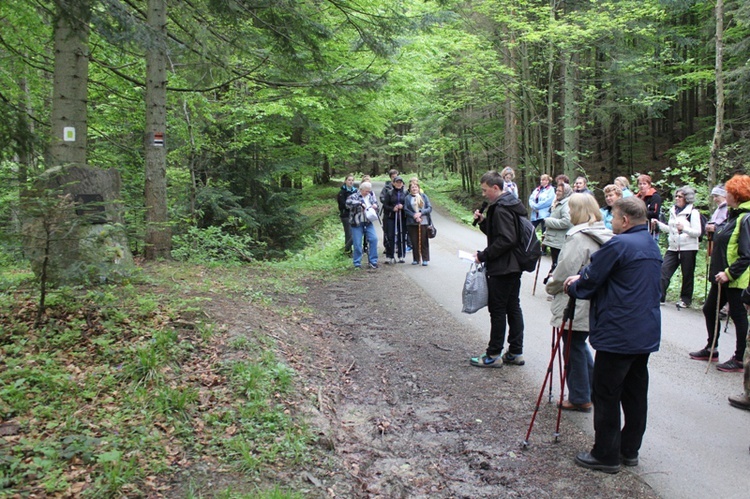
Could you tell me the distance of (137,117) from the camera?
11625mm

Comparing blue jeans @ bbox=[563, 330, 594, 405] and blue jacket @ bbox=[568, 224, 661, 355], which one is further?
blue jeans @ bbox=[563, 330, 594, 405]

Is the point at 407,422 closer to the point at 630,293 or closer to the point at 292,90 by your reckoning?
the point at 630,293

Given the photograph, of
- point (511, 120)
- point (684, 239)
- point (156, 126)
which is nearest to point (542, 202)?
point (684, 239)

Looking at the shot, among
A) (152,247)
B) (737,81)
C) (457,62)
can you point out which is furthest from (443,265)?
(457,62)

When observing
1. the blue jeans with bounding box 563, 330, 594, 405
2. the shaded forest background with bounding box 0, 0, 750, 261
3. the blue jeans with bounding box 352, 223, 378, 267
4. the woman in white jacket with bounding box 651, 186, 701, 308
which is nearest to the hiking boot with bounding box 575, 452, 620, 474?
the blue jeans with bounding box 563, 330, 594, 405

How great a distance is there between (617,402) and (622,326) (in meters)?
0.59

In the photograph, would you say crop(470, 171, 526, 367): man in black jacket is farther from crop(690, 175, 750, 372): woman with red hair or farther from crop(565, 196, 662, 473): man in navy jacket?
crop(690, 175, 750, 372): woman with red hair

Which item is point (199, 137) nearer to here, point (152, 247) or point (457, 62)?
point (152, 247)

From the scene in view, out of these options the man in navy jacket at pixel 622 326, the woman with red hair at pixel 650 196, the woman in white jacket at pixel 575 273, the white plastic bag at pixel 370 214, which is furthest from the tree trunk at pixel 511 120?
the man in navy jacket at pixel 622 326

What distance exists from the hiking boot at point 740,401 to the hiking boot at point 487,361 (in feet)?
7.43

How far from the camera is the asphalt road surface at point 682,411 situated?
3785mm

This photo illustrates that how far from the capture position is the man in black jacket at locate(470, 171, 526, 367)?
5.76 meters

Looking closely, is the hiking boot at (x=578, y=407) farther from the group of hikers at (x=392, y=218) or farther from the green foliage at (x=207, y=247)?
the green foliage at (x=207, y=247)

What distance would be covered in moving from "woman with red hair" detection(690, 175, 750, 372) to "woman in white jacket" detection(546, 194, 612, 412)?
1825 mm
